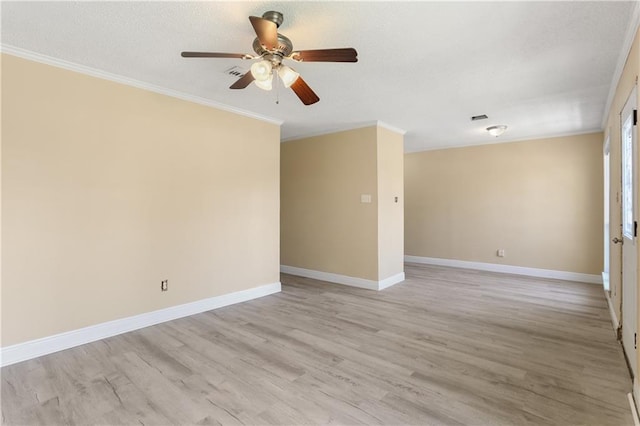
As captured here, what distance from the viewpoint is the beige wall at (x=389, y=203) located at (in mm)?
4891

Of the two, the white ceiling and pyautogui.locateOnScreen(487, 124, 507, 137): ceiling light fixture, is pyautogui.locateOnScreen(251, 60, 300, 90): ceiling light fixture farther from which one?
pyautogui.locateOnScreen(487, 124, 507, 137): ceiling light fixture

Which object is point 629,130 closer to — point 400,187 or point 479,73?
point 479,73

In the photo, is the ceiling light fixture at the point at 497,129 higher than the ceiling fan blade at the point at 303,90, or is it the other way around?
the ceiling light fixture at the point at 497,129

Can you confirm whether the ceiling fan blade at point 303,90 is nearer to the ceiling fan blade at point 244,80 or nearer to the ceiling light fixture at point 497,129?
the ceiling fan blade at point 244,80

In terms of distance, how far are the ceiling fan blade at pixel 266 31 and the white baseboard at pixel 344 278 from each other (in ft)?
12.1

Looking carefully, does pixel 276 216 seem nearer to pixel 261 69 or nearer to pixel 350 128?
pixel 350 128

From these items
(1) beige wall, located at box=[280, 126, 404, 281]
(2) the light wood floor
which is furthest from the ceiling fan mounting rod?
(1) beige wall, located at box=[280, 126, 404, 281]

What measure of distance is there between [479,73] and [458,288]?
3.17 meters

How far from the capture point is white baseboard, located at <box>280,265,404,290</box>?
489cm

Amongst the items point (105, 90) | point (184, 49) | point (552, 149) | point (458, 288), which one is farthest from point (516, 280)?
point (105, 90)

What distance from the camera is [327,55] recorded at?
208 centimetres

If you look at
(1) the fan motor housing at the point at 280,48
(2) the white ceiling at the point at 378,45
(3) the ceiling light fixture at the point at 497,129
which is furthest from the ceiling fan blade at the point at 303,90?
(3) the ceiling light fixture at the point at 497,129

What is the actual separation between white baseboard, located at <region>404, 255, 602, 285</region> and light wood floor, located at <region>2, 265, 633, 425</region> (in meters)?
1.72

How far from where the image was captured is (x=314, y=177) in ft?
18.2
